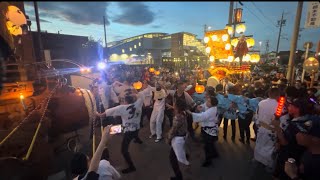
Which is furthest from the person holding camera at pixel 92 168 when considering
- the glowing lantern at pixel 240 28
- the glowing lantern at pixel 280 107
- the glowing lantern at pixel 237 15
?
the glowing lantern at pixel 237 15

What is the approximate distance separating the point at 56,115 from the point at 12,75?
163 cm

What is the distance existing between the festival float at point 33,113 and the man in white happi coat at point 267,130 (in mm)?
4018

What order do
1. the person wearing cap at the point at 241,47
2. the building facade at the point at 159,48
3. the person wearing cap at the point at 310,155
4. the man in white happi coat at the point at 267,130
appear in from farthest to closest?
the building facade at the point at 159,48 → the person wearing cap at the point at 241,47 → the man in white happi coat at the point at 267,130 → the person wearing cap at the point at 310,155

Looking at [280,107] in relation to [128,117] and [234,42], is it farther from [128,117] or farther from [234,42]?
[234,42]

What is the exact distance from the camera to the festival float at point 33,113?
421 cm

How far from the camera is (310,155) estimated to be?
2182 millimetres

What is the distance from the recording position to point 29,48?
5.61 meters

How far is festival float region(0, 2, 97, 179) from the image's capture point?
4.21 m

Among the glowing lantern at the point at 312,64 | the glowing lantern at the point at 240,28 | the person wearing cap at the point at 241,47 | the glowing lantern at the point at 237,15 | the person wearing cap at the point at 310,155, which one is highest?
the glowing lantern at the point at 237,15

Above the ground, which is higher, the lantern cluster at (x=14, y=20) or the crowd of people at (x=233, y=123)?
the lantern cluster at (x=14, y=20)

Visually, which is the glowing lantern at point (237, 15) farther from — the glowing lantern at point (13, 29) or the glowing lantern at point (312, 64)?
the glowing lantern at point (13, 29)

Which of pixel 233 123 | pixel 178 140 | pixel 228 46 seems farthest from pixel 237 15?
pixel 178 140

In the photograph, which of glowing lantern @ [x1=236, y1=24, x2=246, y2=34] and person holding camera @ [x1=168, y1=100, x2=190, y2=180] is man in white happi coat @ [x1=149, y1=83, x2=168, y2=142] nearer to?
person holding camera @ [x1=168, y1=100, x2=190, y2=180]

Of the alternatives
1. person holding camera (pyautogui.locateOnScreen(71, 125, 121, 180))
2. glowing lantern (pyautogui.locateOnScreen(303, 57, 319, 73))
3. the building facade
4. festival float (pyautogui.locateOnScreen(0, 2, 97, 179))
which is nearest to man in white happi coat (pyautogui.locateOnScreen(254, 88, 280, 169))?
person holding camera (pyautogui.locateOnScreen(71, 125, 121, 180))
